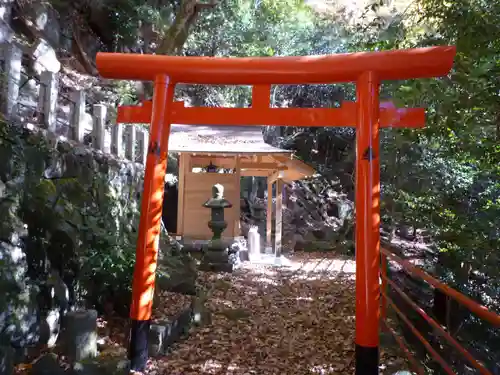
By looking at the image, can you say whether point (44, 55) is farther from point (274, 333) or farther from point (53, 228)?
point (274, 333)

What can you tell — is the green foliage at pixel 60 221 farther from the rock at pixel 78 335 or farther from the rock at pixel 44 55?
the rock at pixel 44 55

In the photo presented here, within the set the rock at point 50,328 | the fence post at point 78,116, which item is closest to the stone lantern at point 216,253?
the fence post at point 78,116

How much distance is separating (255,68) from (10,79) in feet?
7.78

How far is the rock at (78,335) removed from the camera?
10.2ft

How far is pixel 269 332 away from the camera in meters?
5.03

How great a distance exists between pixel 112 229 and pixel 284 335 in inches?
99.3

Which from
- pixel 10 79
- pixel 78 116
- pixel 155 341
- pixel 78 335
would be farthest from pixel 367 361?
pixel 78 116

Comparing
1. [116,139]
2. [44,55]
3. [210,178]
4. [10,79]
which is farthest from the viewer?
[210,178]

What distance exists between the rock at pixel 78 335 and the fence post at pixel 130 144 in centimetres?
540

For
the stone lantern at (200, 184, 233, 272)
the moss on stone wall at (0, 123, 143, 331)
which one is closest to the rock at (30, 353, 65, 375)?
the moss on stone wall at (0, 123, 143, 331)

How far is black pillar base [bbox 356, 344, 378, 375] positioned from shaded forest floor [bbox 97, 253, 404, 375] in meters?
0.76

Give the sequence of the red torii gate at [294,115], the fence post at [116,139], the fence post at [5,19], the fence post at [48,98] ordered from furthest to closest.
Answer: the fence post at [5,19] < the fence post at [116,139] < the fence post at [48,98] < the red torii gate at [294,115]

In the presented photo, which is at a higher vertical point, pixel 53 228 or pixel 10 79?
pixel 10 79

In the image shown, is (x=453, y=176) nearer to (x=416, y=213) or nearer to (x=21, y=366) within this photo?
(x=416, y=213)
